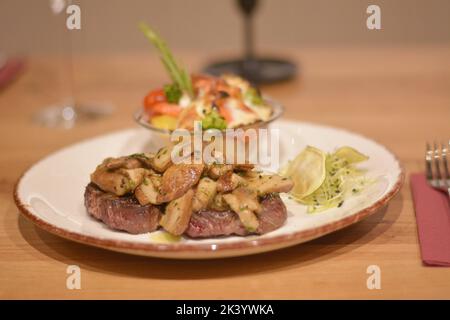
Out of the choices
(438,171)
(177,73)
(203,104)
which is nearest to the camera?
(438,171)

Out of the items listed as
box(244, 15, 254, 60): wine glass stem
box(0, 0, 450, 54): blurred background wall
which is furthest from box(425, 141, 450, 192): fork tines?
box(0, 0, 450, 54): blurred background wall

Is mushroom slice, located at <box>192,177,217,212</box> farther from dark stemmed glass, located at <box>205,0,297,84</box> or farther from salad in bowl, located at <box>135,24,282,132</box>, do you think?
dark stemmed glass, located at <box>205,0,297,84</box>

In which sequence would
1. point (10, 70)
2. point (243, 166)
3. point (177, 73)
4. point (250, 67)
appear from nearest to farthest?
point (243, 166), point (177, 73), point (250, 67), point (10, 70)

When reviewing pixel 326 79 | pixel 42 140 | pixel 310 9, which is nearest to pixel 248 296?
pixel 42 140

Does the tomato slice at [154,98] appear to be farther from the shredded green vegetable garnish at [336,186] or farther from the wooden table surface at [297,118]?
the shredded green vegetable garnish at [336,186]

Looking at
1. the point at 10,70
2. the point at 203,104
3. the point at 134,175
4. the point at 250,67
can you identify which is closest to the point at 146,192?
the point at 134,175

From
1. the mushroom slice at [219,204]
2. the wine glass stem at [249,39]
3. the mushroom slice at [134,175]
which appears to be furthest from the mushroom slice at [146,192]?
the wine glass stem at [249,39]

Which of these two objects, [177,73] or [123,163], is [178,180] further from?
[177,73]
